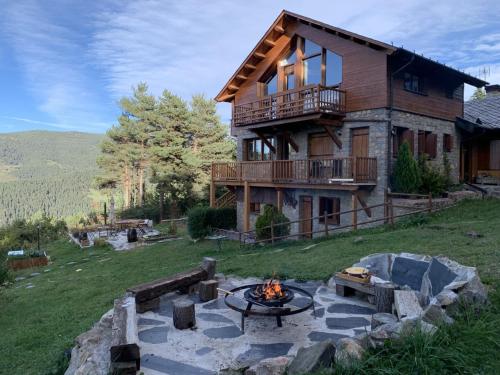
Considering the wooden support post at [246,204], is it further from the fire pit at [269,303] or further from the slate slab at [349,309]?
the fire pit at [269,303]

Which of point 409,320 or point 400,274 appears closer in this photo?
point 409,320

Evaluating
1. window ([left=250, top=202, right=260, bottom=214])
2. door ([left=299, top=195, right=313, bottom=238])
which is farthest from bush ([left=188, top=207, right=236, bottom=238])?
door ([left=299, top=195, right=313, bottom=238])

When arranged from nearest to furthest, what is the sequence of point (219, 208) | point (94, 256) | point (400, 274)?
point (400, 274) < point (94, 256) < point (219, 208)

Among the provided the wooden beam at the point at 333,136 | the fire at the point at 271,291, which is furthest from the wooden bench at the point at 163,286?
the wooden beam at the point at 333,136

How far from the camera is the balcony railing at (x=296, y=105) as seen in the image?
48.9 ft

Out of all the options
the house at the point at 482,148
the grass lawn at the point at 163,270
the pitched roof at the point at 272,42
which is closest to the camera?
the grass lawn at the point at 163,270

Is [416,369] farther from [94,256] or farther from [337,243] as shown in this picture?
[94,256]

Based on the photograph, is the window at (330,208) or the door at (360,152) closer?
the door at (360,152)

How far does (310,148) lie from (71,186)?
125109 mm

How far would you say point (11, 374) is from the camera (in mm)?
5805

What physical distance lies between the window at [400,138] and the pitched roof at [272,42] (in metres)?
2.80

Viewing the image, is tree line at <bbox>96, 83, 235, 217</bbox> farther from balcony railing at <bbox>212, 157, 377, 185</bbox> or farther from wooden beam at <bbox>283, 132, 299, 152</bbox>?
wooden beam at <bbox>283, 132, 299, 152</bbox>

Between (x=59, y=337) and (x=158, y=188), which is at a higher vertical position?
(x=158, y=188)

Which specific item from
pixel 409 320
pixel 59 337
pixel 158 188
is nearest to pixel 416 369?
pixel 409 320
